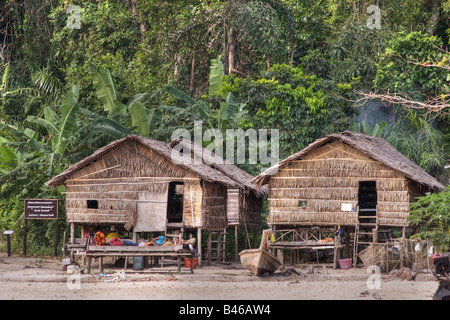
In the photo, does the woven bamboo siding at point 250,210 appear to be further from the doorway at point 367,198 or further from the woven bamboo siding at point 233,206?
the doorway at point 367,198

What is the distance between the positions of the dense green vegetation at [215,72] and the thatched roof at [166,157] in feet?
6.36

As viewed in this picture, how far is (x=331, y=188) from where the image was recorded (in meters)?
21.5

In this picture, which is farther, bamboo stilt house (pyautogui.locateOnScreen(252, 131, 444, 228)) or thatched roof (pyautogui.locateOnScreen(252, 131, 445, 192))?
bamboo stilt house (pyautogui.locateOnScreen(252, 131, 444, 228))

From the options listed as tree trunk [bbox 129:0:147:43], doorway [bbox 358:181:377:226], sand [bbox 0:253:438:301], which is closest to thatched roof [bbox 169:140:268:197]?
sand [bbox 0:253:438:301]

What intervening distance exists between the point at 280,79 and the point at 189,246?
11.8 m

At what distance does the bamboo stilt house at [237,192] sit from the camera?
75.2 feet

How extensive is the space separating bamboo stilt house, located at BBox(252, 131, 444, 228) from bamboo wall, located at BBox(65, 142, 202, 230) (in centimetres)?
253

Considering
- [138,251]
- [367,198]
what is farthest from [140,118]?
[367,198]

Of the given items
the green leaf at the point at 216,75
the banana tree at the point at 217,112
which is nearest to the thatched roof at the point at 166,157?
the banana tree at the point at 217,112

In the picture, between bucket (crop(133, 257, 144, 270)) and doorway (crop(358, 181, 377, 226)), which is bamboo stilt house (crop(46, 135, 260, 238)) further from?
doorway (crop(358, 181, 377, 226))

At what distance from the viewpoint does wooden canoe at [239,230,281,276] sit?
60.0ft

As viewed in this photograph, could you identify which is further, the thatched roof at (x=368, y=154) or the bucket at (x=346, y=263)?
the bucket at (x=346, y=263)
